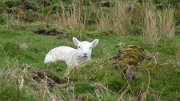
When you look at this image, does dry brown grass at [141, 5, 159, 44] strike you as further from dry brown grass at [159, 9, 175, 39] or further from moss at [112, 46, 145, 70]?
moss at [112, 46, 145, 70]

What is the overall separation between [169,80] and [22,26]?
8.51 meters

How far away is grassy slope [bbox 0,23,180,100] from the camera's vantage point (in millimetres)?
7199

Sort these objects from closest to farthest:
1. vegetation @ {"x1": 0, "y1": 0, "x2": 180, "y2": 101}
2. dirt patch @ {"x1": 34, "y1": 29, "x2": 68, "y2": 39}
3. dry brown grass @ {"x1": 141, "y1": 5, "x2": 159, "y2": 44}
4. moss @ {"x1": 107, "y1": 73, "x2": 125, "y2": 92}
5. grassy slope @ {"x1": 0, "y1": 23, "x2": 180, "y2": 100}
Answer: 1. grassy slope @ {"x1": 0, "y1": 23, "x2": 180, "y2": 100}
2. vegetation @ {"x1": 0, "y1": 0, "x2": 180, "y2": 101}
3. moss @ {"x1": 107, "y1": 73, "x2": 125, "y2": 92}
4. dry brown grass @ {"x1": 141, "y1": 5, "x2": 159, "y2": 44}
5. dirt patch @ {"x1": 34, "y1": 29, "x2": 68, "y2": 39}

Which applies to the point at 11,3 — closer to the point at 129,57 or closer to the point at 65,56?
the point at 65,56

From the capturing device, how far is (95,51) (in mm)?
14539

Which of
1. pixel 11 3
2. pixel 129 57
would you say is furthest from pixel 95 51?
pixel 11 3

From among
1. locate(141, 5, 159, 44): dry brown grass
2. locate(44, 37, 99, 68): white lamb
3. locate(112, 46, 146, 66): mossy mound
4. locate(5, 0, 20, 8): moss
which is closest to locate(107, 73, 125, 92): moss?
locate(112, 46, 146, 66): mossy mound

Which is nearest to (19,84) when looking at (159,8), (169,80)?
(169,80)

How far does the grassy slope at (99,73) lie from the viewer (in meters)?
7.20

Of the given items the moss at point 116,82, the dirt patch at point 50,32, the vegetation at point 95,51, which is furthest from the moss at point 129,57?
the dirt patch at point 50,32

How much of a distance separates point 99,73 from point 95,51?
5.00 m

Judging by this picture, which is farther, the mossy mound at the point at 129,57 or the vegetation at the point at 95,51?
the mossy mound at the point at 129,57

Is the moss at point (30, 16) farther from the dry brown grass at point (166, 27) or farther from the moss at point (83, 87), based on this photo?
the moss at point (83, 87)

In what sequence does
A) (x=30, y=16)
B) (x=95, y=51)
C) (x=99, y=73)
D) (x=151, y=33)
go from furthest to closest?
(x=30, y=16)
(x=151, y=33)
(x=95, y=51)
(x=99, y=73)
